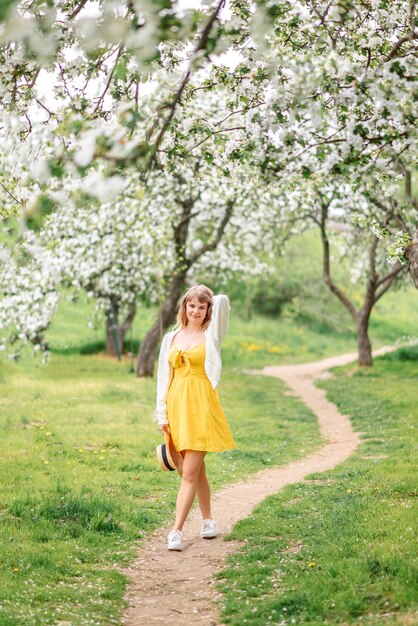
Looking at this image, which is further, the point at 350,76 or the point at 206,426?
the point at 206,426

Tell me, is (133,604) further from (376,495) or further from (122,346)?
(122,346)

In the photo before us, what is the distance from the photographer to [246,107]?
993 centimetres

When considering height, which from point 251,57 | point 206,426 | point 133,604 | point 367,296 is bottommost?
point 133,604

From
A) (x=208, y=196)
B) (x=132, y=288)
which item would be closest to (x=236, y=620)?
(x=208, y=196)

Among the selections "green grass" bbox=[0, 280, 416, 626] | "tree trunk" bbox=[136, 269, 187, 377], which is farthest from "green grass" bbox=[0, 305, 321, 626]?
"tree trunk" bbox=[136, 269, 187, 377]


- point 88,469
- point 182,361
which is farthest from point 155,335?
point 182,361

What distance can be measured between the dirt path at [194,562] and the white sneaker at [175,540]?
7cm

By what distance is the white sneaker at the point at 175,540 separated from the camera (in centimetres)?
938

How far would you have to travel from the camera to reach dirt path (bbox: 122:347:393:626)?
7.56 m

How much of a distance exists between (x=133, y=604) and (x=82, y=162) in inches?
161

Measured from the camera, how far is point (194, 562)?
9.02m

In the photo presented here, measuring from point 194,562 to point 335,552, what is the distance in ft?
5.18

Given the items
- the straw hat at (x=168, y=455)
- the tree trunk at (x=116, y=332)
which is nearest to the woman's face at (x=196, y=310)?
the straw hat at (x=168, y=455)

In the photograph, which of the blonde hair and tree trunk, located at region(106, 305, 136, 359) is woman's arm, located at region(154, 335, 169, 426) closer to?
the blonde hair
